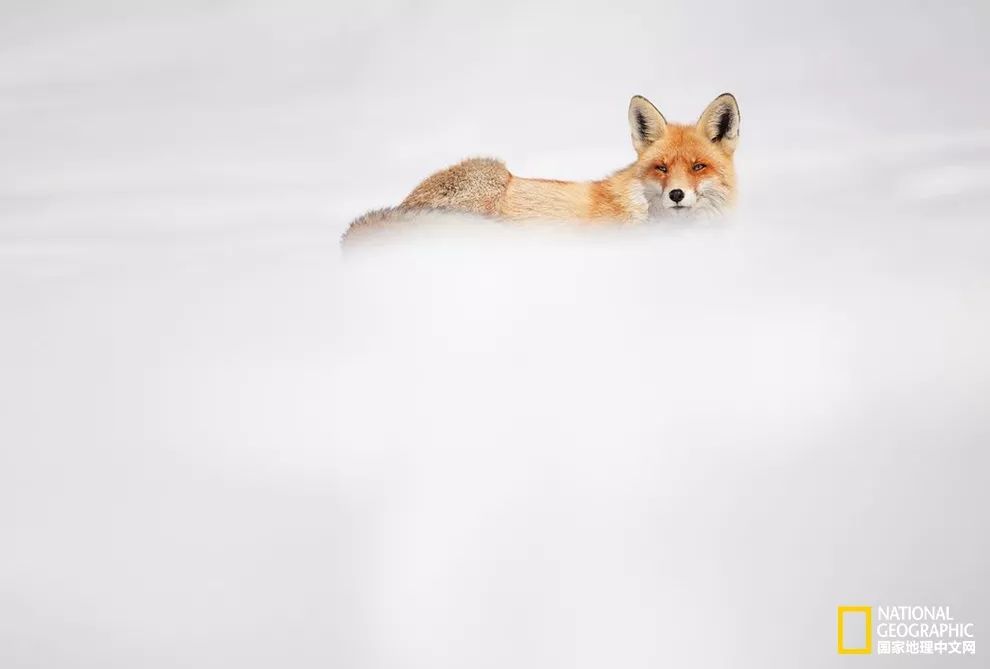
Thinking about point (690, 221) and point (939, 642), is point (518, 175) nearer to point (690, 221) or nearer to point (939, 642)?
point (690, 221)

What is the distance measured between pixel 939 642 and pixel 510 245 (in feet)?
4.86

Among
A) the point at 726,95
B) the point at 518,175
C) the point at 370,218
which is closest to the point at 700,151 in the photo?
the point at 726,95

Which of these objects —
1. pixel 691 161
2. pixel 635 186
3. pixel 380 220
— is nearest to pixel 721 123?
pixel 691 161

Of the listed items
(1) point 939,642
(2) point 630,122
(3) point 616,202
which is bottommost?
(1) point 939,642

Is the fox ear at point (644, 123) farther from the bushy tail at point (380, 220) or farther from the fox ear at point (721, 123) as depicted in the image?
the bushy tail at point (380, 220)

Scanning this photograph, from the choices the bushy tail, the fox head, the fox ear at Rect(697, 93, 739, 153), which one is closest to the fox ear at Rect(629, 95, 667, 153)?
the fox head

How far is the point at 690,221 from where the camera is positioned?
2484 mm

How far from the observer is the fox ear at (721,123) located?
2488mm

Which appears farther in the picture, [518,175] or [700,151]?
[518,175]

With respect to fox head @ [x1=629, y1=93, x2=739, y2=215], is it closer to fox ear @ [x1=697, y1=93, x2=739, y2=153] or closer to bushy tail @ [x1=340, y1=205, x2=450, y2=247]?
fox ear @ [x1=697, y1=93, x2=739, y2=153]

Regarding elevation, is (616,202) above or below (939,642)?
above

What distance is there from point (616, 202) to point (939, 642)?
54.2 inches

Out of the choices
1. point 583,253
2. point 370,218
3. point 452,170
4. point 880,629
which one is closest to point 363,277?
point 370,218

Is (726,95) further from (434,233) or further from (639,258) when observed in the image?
(434,233)
